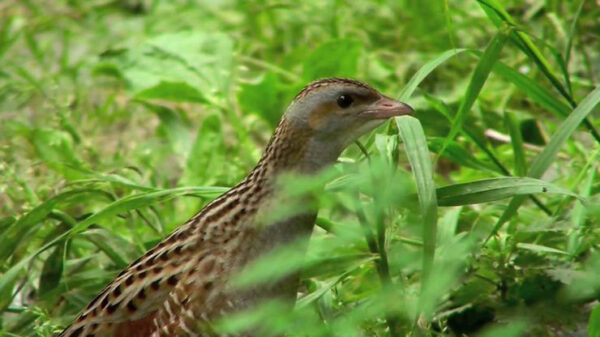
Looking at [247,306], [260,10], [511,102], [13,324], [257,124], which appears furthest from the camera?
[260,10]

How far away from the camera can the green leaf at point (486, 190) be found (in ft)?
9.96

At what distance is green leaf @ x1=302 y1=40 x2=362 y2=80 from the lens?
15.4 ft

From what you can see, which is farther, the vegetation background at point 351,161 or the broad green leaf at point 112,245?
the broad green leaf at point 112,245

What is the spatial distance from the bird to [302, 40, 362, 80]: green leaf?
167 centimetres

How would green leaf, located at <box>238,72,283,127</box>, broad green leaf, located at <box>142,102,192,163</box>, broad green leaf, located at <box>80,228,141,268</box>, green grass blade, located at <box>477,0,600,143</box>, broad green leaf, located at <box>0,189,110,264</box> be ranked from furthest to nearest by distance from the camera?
broad green leaf, located at <box>142,102,192,163</box>
green leaf, located at <box>238,72,283,127</box>
broad green leaf, located at <box>80,228,141,268</box>
broad green leaf, located at <box>0,189,110,264</box>
green grass blade, located at <box>477,0,600,143</box>

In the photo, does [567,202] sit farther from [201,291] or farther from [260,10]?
[260,10]

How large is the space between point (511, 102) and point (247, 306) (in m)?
2.32

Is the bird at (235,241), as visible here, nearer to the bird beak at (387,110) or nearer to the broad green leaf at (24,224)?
the bird beak at (387,110)

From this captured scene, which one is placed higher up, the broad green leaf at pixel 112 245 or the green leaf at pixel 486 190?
the green leaf at pixel 486 190

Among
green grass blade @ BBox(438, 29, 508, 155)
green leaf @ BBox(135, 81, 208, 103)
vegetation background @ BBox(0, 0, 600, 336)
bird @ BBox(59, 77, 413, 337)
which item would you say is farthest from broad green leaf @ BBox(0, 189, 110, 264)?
green leaf @ BBox(135, 81, 208, 103)

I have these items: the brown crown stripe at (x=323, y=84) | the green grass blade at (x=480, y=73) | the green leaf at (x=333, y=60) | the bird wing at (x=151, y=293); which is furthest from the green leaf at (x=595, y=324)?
the green leaf at (x=333, y=60)

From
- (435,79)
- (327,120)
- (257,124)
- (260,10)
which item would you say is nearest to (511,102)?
(435,79)

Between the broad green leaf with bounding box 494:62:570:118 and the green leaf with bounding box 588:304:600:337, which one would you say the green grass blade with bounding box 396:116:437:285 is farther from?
the broad green leaf with bounding box 494:62:570:118

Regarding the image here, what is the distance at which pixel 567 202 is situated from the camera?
351 cm
